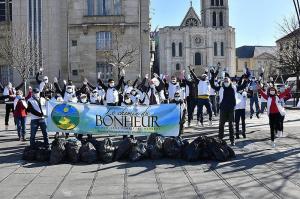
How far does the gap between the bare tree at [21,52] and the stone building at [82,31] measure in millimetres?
591

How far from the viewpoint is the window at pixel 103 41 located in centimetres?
4581

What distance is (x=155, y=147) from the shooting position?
1284 centimetres

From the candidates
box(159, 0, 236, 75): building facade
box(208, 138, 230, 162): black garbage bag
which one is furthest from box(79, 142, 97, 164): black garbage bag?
box(159, 0, 236, 75): building facade

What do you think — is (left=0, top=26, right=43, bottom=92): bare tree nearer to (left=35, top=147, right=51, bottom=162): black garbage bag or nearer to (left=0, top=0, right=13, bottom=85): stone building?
(left=0, top=0, right=13, bottom=85): stone building

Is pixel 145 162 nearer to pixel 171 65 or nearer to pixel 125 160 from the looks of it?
pixel 125 160

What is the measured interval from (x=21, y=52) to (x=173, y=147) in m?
32.4

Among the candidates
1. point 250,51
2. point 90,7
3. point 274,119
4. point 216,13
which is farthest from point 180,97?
point 250,51

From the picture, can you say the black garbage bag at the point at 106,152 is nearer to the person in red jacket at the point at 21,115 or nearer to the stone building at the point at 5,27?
the person in red jacket at the point at 21,115

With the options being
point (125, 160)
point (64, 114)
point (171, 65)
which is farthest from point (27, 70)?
point (171, 65)

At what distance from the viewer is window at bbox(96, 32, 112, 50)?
150 feet

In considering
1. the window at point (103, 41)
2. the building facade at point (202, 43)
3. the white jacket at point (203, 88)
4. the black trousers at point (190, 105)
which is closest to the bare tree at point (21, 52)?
the window at point (103, 41)

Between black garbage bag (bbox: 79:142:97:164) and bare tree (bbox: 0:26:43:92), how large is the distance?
30.8 meters

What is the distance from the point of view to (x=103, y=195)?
888cm

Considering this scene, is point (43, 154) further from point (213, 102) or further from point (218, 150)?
point (213, 102)
